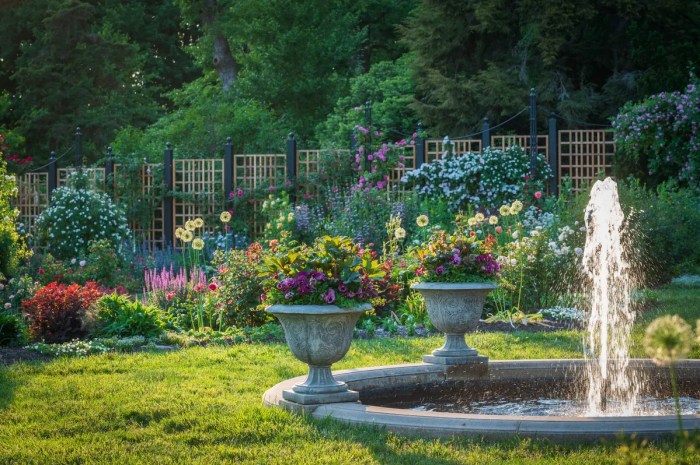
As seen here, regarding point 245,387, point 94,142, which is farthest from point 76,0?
point 245,387

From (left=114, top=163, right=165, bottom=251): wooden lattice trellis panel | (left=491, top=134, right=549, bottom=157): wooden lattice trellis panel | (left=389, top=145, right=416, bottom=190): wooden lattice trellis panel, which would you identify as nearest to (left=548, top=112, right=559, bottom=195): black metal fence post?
(left=491, top=134, right=549, bottom=157): wooden lattice trellis panel

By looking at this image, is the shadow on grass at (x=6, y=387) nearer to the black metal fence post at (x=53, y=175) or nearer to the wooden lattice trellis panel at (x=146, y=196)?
the wooden lattice trellis panel at (x=146, y=196)

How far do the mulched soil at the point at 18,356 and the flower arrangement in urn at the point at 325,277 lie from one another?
2.92m

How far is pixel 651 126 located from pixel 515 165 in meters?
2.59

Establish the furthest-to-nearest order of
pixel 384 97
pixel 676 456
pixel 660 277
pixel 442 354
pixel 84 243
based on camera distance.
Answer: pixel 384 97
pixel 84 243
pixel 660 277
pixel 442 354
pixel 676 456

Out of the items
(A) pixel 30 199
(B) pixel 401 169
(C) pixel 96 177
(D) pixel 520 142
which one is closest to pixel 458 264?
(B) pixel 401 169

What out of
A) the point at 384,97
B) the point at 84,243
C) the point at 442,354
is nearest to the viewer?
the point at 442,354

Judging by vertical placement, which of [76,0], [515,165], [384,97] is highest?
[76,0]

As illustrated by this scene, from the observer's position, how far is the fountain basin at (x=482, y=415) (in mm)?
4898

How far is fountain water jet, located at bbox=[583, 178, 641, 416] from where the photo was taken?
659 centimetres

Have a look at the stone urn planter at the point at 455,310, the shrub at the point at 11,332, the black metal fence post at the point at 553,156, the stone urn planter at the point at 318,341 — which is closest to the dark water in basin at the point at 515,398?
the stone urn planter at the point at 455,310

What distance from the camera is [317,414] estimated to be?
221 inches

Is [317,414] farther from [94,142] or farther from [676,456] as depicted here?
[94,142]

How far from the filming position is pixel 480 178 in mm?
16734
